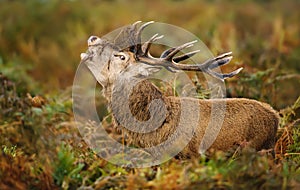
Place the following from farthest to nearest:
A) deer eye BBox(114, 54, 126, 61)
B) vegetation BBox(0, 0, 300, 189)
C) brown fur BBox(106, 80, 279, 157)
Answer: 1. deer eye BBox(114, 54, 126, 61)
2. brown fur BBox(106, 80, 279, 157)
3. vegetation BBox(0, 0, 300, 189)

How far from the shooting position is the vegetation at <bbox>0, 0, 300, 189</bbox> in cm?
501

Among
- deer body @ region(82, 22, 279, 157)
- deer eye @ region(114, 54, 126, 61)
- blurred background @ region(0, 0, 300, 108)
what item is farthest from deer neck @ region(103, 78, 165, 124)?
blurred background @ region(0, 0, 300, 108)

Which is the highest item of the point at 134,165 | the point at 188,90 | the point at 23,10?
the point at 23,10

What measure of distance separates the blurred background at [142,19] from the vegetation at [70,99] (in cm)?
3

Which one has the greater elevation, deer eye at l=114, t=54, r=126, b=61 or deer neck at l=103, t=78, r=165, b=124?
deer eye at l=114, t=54, r=126, b=61

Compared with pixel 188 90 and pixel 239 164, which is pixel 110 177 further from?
pixel 188 90

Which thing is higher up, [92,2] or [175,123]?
[92,2]

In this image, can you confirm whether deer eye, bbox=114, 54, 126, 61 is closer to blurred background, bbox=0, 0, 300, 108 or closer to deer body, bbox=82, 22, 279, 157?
deer body, bbox=82, 22, 279, 157

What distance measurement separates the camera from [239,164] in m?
4.97

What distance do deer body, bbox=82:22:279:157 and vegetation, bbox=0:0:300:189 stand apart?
284 millimetres

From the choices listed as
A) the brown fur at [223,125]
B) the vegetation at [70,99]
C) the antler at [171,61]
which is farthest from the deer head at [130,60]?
the vegetation at [70,99]

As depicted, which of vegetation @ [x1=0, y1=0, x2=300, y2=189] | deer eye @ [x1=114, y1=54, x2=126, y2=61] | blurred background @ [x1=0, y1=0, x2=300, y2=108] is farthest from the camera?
blurred background @ [x1=0, y1=0, x2=300, y2=108]

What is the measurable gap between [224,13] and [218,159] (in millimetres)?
13630

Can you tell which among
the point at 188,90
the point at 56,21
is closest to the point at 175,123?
the point at 188,90
